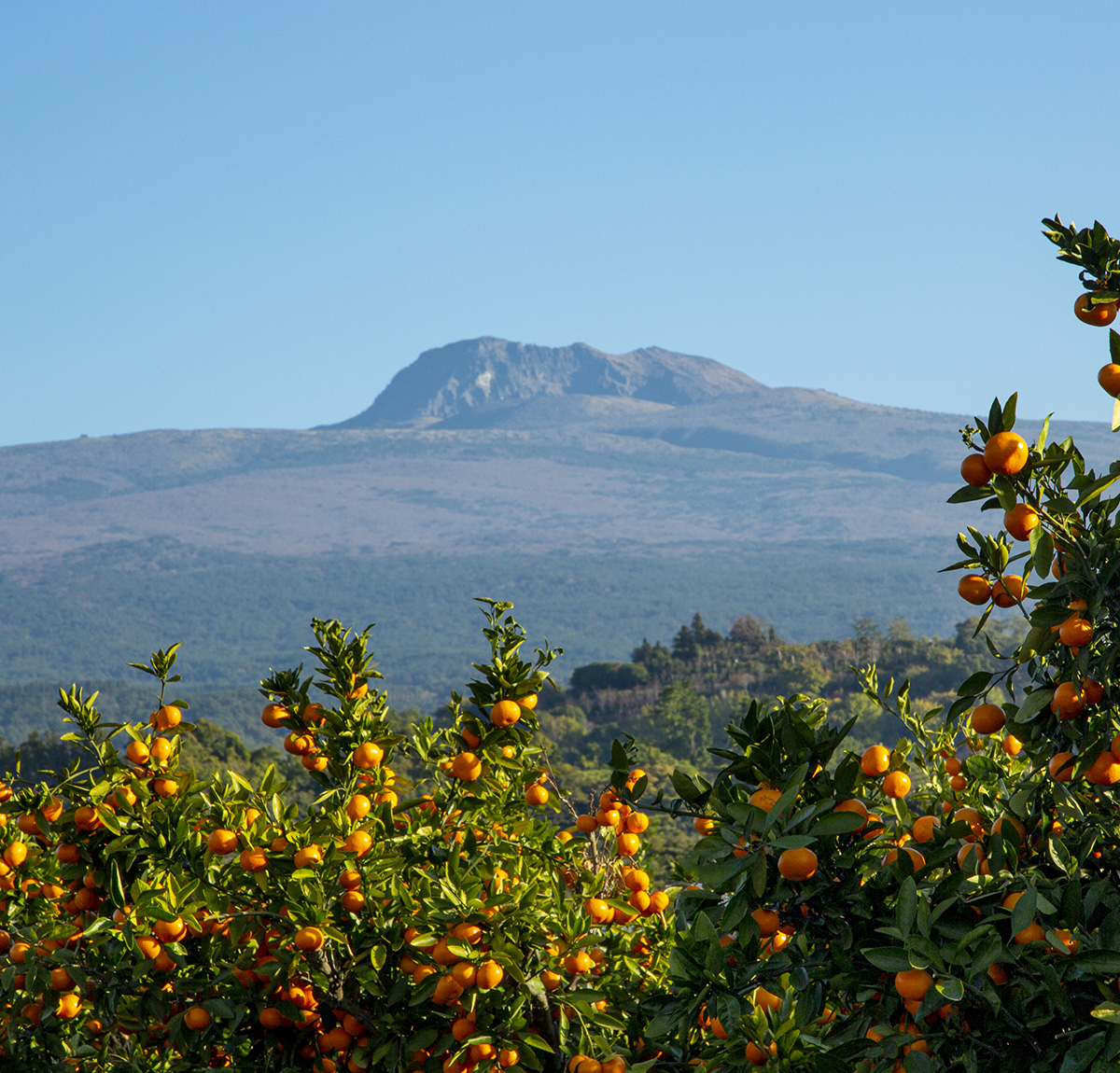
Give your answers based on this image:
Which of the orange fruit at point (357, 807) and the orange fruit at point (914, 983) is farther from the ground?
the orange fruit at point (914, 983)

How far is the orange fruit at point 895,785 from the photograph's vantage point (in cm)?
274

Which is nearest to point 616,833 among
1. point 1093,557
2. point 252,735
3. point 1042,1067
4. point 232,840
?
point 232,840

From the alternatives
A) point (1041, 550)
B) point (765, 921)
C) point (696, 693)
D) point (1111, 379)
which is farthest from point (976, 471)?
point (696, 693)

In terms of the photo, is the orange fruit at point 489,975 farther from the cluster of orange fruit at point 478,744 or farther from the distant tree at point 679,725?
the distant tree at point 679,725

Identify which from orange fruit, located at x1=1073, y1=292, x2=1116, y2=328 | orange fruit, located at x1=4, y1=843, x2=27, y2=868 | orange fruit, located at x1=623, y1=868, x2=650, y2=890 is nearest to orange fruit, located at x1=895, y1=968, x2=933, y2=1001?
orange fruit, located at x1=1073, y1=292, x2=1116, y2=328

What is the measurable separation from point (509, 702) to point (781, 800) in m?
1.65

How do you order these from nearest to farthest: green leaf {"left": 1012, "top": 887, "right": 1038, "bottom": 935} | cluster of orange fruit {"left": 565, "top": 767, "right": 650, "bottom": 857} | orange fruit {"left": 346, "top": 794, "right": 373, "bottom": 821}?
1. green leaf {"left": 1012, "top": 887, "right": 1038, "bottom": 935}
2. orange fruit {"left": 346, "top": 794, "right": 373, "bottom": 821}
3. cluster of orange fruit {"left": 565, "top": 767, "right": 650, "bottom": 857}

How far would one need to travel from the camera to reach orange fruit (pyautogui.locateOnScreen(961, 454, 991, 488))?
2.05 meters

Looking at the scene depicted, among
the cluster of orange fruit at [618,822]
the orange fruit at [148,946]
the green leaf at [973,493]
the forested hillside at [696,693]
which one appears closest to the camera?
the green leaf at [973,493]

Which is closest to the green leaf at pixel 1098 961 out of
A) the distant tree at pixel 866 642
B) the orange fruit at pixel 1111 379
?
the orange fruit at pixel 1111 379

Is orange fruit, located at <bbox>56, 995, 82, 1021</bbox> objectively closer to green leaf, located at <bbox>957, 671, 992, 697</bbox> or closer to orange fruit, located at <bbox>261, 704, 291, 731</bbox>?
orange fruit, located at <bbox>261, 704, 291, 731</bbox>

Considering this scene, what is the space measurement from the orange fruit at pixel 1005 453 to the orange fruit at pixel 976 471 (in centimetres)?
1

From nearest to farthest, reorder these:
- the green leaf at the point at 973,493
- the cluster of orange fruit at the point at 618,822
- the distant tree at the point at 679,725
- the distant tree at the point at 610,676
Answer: the green leaf at the point at 973,493 < the cluster of orange fruit at the point at 618,822 < the distant tree at the point at 679,725 < the distant tree at the point at 610,676

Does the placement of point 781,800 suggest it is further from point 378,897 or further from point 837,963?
point 378,897
